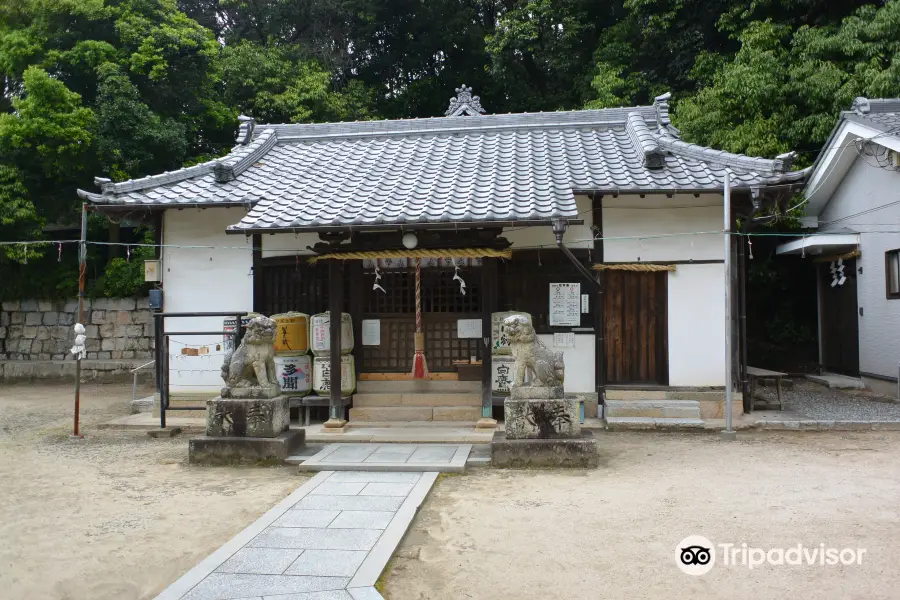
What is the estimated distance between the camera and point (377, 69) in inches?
1038

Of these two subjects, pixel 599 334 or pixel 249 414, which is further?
pixel 599 334

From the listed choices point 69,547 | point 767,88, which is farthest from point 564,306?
point 767,88

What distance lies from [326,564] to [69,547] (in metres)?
2.45

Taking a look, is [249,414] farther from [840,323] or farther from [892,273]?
[840,323]

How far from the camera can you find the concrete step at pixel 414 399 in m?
11.2

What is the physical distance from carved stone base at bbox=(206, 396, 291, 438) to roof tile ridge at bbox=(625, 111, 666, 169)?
7513 mm

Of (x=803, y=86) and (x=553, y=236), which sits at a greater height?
(x=803, y=86)

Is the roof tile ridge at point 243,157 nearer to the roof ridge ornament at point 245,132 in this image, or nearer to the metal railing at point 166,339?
the roof ridge ornament at point 245,132

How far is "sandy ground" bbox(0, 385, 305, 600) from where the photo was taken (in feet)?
16.4

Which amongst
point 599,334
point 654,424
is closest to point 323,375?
point 599,334

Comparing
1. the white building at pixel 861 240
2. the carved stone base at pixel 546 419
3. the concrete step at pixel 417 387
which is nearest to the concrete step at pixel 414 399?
the concrete step at pixel 417 387

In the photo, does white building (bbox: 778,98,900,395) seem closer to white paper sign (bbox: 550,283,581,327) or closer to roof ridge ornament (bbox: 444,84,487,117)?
white paper sign (bbox: 550,283,581,327)

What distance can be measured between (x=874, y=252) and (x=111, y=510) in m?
15.5

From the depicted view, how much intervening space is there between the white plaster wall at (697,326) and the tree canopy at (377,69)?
6030 mm
